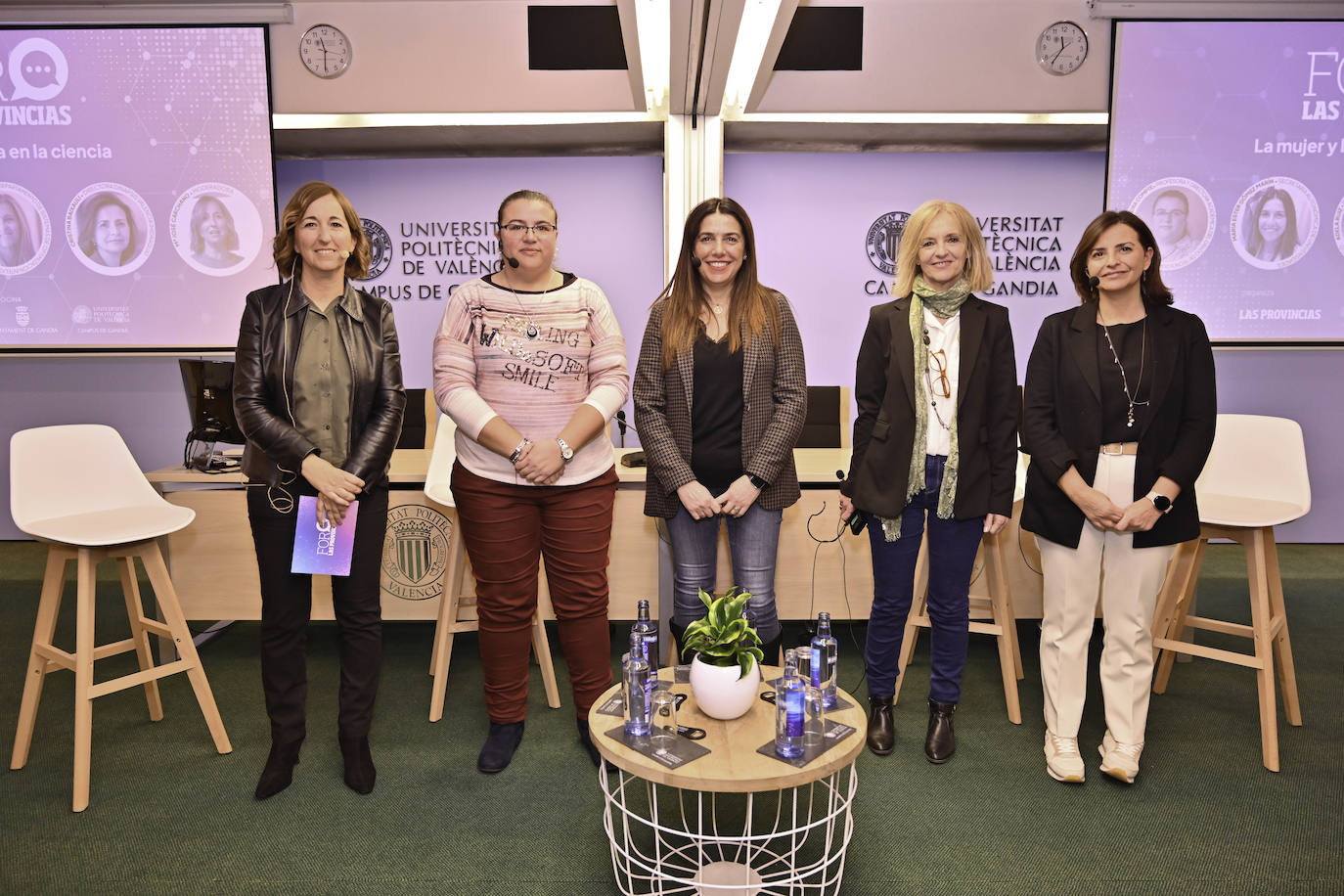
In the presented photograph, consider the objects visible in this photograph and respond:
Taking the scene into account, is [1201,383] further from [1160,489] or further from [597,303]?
[597,303]

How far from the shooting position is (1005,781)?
2217 millimetres

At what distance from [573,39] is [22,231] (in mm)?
3222

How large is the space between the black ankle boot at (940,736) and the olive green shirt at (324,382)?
180 centimetres

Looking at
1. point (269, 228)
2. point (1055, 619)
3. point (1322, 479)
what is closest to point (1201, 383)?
point (1055, 619)

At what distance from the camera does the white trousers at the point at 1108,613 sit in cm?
211

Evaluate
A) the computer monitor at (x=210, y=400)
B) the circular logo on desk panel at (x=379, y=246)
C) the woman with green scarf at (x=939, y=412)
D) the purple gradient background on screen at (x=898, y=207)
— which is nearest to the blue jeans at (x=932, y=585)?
the woman with green scarf at (x=939, y=412)

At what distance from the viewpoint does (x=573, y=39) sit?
4.71m

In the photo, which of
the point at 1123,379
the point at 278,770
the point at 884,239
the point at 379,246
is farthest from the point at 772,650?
the point at 379,246

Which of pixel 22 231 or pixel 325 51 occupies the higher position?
pixel 325 51

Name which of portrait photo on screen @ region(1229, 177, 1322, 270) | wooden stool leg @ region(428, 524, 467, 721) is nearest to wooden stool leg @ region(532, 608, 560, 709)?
wooden stool leg @ region(428, 524, 467, 721)

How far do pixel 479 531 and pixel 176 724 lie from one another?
4.34 feet

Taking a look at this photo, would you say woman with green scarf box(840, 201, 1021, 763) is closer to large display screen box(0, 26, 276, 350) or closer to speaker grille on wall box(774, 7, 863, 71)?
speaker grille on wall box(774, 7, 863, 71)

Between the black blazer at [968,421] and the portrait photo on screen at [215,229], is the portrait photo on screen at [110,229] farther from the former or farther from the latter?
the black blazer at [968,421]

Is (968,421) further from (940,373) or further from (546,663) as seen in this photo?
(546,663)
